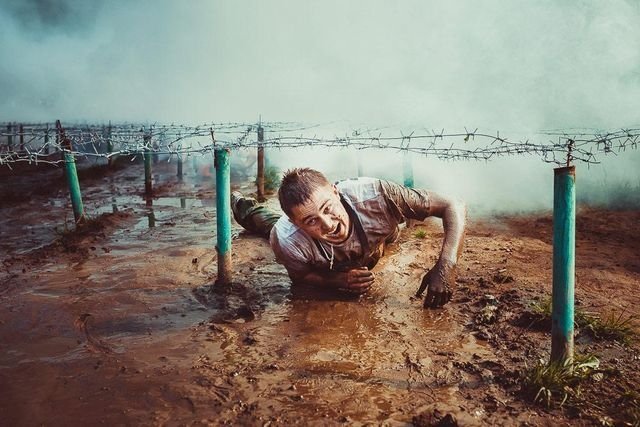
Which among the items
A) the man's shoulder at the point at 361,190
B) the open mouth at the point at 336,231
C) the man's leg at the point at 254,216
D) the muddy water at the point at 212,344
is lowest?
the muddy water at the point at 212,344

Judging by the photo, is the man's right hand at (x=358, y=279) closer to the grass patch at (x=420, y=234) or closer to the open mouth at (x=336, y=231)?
the open mouth at (x=336, y=231)

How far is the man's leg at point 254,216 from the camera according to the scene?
621 cm

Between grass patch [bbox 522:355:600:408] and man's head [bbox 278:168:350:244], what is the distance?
1.73m

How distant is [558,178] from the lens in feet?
7.90

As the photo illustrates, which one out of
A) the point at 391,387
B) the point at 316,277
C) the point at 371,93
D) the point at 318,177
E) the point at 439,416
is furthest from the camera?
the point at 371,93

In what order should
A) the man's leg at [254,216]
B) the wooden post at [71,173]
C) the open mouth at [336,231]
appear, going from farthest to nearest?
the wooden post at [71,173]
the man's leg at [254,216]
the open mouth at [336,231]

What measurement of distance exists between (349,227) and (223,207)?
3.84 feet

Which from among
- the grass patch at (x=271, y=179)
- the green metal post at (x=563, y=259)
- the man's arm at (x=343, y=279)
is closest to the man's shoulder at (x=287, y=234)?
the man's arm at (x=343, y=279)

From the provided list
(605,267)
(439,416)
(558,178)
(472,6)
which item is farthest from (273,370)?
(472,6)

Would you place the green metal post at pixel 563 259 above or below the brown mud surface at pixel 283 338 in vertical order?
above

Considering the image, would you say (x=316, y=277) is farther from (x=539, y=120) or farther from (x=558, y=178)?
(x=539, y=120)

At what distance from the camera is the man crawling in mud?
3.52 m

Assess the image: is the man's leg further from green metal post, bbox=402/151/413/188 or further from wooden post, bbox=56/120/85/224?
wooden post, bbox=56/120/85/224

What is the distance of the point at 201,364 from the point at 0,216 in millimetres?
8302
